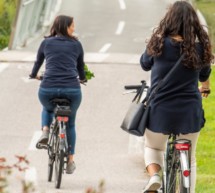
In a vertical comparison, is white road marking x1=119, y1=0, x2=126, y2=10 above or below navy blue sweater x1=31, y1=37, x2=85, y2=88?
below

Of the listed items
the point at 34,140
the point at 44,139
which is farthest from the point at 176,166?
the point at 34,140

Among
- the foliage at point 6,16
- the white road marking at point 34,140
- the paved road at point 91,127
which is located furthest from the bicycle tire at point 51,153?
the foliage at point 6,16

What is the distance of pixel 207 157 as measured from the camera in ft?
42.8

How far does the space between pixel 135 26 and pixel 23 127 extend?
36.3 meters

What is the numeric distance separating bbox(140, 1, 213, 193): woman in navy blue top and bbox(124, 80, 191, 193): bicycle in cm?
13

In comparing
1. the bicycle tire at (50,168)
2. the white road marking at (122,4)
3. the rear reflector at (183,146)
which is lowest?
the white road marking at (122,4)

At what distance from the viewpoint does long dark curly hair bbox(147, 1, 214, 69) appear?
7.64m

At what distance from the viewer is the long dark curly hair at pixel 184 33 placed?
7641 mm

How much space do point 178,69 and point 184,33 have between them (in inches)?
10.4

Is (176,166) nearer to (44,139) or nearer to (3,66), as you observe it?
(44,139)

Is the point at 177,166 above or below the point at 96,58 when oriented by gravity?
above

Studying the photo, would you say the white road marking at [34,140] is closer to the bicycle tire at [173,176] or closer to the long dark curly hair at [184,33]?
the bicycle tire at [173,176]

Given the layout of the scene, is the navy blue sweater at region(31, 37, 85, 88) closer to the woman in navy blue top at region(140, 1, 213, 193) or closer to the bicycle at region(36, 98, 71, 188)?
the bicycle at region(36, 98, 71, 188)

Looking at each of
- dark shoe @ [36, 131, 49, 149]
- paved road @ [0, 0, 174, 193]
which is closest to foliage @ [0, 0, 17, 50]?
paved road @ [0, 0, 174, 193]
